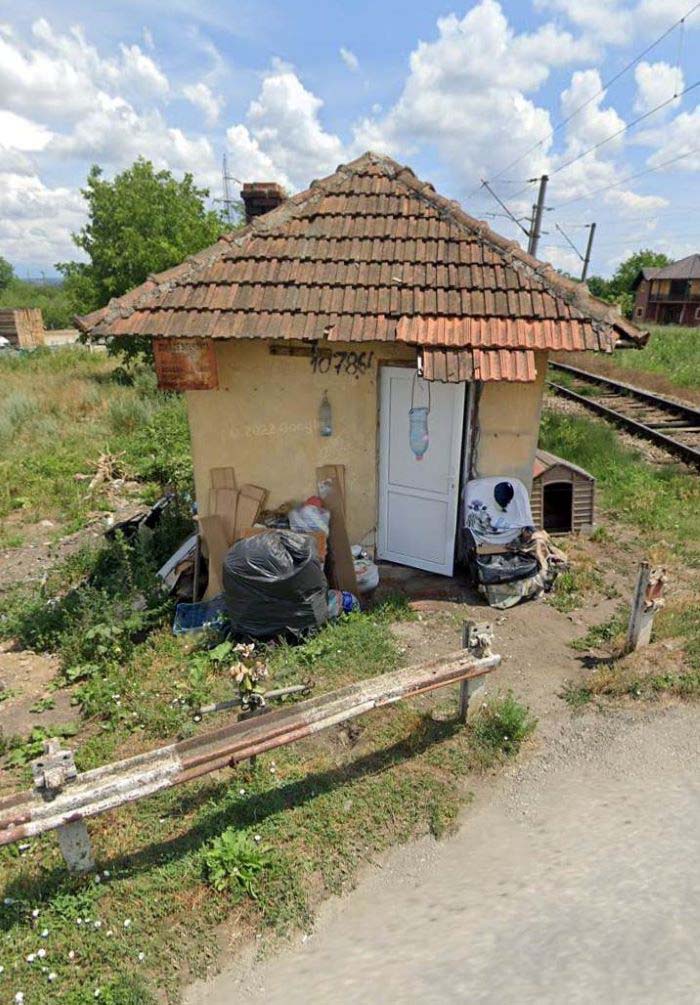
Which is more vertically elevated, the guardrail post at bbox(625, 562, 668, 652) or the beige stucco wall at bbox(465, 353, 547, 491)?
the beige stucco wall at bbox(465, 353, 547, 491)

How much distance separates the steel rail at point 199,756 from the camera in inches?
108

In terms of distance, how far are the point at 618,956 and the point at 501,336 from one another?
479 cm

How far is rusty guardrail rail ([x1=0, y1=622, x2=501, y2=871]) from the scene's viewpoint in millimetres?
2768

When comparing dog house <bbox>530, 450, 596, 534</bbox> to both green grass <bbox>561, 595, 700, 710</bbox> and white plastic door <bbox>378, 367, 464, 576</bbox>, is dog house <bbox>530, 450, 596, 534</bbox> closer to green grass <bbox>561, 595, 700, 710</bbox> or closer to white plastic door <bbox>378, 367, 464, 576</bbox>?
white plastic door <bbox>378, 367, 464, 576</bbox>

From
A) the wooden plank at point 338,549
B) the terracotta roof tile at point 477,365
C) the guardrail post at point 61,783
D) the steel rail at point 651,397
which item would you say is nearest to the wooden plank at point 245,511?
the wooden plank at point 338,549

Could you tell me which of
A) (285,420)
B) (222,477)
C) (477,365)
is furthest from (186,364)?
(477,365)

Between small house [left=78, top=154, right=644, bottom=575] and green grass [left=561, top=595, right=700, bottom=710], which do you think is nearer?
green grass [left=561, top=595, right=700, bottom=710]

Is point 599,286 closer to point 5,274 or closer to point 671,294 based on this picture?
point 671,294

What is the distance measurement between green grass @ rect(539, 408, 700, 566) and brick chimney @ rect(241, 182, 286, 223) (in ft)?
22.3

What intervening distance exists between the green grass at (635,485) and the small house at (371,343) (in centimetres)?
287

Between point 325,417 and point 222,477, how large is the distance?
1.46 metres

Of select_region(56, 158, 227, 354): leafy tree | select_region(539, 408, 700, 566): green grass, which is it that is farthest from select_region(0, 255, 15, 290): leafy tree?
select_region(539, 408, 700, 566): green grass

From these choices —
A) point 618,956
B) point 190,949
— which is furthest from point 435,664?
point 190,949

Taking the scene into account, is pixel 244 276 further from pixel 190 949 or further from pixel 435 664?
pixel 190 949
